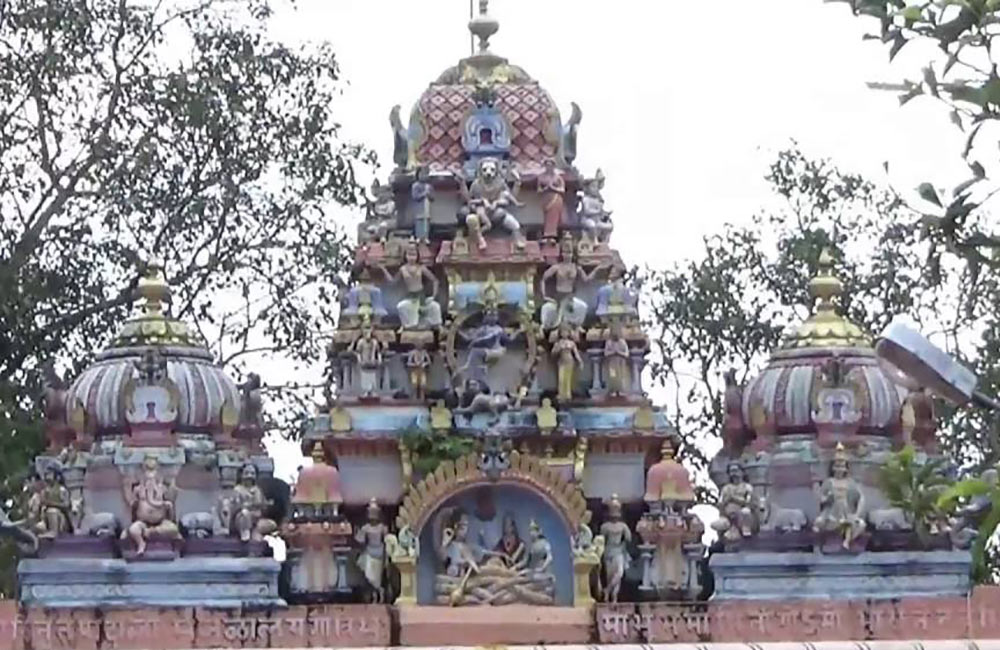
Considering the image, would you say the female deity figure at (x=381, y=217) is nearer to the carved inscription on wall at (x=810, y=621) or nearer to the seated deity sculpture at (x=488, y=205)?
the seated deity sculpture at (x=488, y=205)

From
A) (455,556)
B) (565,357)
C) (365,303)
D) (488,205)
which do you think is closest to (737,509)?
(565,357)

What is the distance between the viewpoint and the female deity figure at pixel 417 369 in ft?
77.3

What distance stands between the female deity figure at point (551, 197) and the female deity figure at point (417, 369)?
156cm

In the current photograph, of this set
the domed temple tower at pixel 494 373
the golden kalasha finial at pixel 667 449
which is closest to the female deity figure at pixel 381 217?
the domed temple tower at pixel 494 373

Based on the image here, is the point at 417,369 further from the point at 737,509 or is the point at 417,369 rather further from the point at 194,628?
the point at 194,628

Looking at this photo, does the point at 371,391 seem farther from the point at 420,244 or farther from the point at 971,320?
the point at 971,320

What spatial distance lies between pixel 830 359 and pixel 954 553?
1811 mm

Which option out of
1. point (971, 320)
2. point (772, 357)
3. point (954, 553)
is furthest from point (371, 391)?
point (971, 320)

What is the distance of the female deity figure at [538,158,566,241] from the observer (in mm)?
24172

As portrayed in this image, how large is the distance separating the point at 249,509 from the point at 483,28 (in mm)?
4923

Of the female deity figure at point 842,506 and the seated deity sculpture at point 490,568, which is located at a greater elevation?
the female deity figure at point 842,506

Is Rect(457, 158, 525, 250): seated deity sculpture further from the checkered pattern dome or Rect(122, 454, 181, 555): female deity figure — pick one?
Rect(122, 454, 181, 555): female deity figure

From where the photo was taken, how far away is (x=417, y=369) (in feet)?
77.4

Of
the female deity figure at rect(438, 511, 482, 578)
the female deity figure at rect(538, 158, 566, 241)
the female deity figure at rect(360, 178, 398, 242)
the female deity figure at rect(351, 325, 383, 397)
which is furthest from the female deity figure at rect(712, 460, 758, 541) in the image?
the female deity figure at rect(360, 178, 398, 242)
